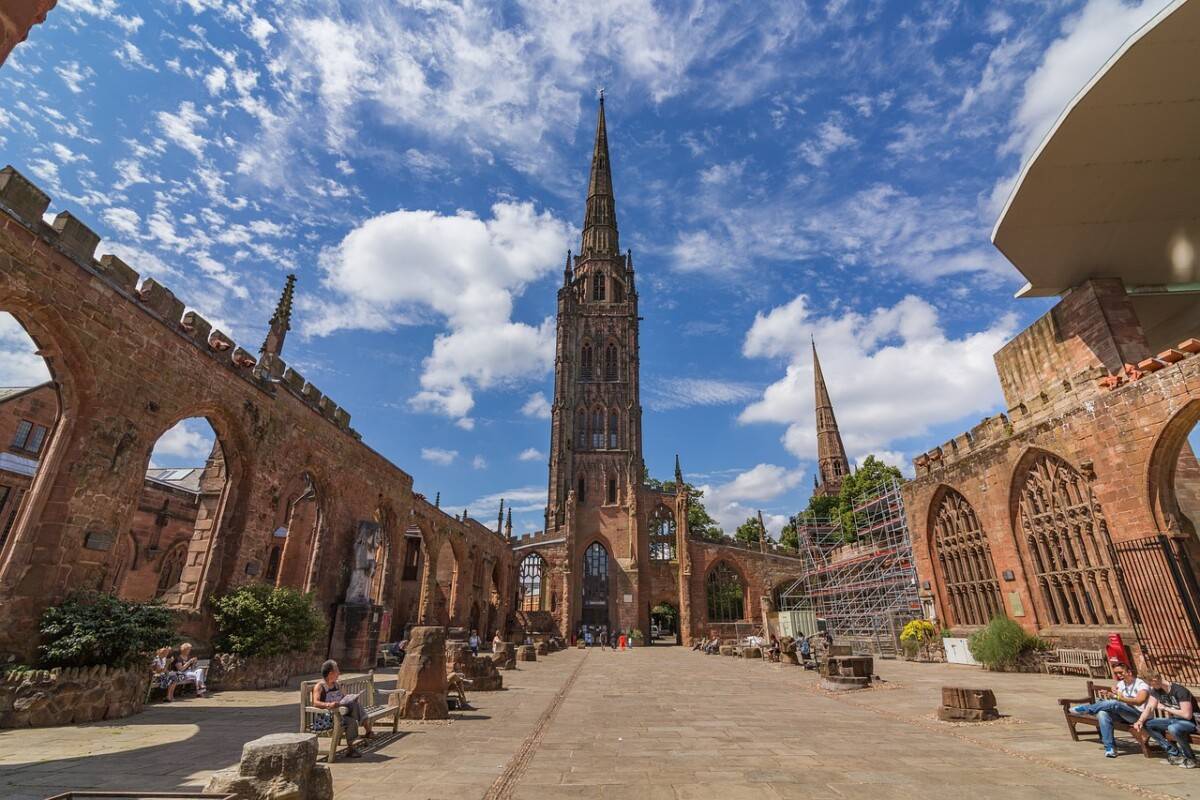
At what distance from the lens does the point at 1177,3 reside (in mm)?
8641

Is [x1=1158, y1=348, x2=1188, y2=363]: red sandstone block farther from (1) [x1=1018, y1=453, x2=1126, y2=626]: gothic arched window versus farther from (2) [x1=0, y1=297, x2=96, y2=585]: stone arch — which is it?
(2) [x1=0, y1=297, x2=96, y2=585]: stone arch

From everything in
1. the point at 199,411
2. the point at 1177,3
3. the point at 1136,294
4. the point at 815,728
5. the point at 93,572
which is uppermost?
the point at 1177,3

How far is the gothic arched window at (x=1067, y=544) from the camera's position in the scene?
1178 centimetres

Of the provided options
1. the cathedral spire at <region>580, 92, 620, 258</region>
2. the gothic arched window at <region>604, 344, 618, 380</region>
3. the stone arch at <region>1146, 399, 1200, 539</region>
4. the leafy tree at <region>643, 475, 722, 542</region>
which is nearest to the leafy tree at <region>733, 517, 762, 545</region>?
the leafy tree at <region>643, 475, 722, 542</region>

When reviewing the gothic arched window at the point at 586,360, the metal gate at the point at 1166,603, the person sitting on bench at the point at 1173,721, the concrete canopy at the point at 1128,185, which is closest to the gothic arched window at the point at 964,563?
the metal gate at the point at 1166,603

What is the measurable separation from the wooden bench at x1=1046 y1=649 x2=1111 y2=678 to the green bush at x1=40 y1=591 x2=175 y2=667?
17.3m

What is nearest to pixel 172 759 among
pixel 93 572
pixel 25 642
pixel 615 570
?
pixel 25 642

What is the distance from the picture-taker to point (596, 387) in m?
50.1

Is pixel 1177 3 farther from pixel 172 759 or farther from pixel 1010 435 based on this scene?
pixel 172 759

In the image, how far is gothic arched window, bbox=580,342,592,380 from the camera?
169 ft

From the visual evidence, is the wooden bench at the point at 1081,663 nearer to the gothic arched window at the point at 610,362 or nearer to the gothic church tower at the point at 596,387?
the gothic church tower at the point at 596,387

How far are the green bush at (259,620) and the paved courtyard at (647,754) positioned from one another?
116cm

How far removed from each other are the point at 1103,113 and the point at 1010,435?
7.63 m

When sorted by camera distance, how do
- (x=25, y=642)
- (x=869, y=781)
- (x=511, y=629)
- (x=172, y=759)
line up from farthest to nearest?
1. (x=511, y=629)
2. (x=25, y=642)
3. (x=172, y=759)
4. (x=869, y=781)
